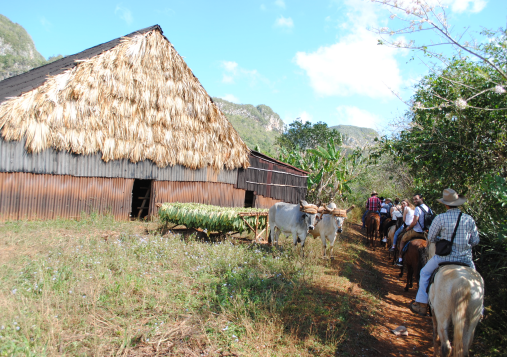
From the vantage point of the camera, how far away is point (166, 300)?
534 cm

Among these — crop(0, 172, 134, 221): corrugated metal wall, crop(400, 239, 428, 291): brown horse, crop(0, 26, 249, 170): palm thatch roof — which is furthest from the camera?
crop(0, 26, 249, 170): palm thatch roof

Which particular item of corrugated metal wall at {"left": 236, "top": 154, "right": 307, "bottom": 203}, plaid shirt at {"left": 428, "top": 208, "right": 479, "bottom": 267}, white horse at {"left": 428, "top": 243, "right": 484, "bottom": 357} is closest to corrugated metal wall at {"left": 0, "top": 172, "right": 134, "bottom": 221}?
corrugated metal wall at {"left": 236, "top": 154, "right": 307, "bottom": 203}

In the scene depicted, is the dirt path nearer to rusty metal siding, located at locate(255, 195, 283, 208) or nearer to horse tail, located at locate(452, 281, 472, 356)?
horse tail, located at locate(452, 281, 472, 356)

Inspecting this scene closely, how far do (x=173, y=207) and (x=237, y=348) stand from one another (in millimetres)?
6720

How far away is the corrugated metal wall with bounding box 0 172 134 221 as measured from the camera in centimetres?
1001

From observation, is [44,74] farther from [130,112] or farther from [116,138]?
[116,138]

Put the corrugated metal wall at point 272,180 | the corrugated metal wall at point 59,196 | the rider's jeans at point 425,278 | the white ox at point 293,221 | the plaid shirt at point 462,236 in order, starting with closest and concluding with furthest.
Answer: the plaid shirt at point 462,236
the rider's jeans at point 425,278
the white ox at point 293,221
the corrugated metal wall at point 59,196
the corrugated metal wall at point 272,180

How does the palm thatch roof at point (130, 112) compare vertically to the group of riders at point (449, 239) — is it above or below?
above

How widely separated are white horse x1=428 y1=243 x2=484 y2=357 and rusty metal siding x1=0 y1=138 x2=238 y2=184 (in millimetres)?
11171

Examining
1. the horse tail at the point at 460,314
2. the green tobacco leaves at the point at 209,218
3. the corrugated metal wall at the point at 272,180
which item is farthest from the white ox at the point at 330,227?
the corrugated metal wall at the point at 272,180

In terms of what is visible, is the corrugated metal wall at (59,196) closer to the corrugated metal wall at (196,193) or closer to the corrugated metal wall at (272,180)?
the corrugated metal wall at (196,193)

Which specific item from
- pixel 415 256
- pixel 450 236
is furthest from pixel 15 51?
pixel 450 236

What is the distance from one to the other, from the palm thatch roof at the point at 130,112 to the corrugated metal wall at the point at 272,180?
2.97 feet

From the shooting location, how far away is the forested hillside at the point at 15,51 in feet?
156
